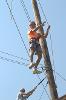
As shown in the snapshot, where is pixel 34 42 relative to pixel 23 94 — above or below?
above

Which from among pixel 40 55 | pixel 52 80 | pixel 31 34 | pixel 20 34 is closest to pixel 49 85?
pixel 52 80

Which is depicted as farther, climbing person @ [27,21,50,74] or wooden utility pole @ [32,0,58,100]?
climbing person @ [27,21,50,74]

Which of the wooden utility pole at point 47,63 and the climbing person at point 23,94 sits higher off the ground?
the wooden utility pole at point 47,63

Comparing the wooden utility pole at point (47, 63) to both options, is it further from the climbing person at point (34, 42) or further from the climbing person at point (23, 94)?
the climbing person at point (23, 94)

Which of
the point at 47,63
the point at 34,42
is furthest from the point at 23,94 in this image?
the point at 34,42

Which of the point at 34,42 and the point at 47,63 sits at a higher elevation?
the point at 34,42

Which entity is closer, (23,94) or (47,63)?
(47,63)

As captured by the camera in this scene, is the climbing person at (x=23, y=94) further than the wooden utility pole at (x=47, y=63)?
Yes

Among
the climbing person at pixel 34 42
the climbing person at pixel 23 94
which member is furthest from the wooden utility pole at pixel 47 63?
the climbing person at pixel 23 94

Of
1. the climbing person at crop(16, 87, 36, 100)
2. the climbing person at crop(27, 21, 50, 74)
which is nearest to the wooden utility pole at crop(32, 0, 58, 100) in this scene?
the climbing person at crop(27, 21, 50, 74)

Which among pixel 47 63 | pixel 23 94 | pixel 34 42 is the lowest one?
pixel 23 94

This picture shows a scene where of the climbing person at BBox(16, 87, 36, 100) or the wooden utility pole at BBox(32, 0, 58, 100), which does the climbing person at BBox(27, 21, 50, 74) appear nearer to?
the wooden utility pole at BBox(32, 0, 58, 100)

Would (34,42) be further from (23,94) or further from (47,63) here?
(23,94)

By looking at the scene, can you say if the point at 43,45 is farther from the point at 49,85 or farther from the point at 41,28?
the point at 49,85
